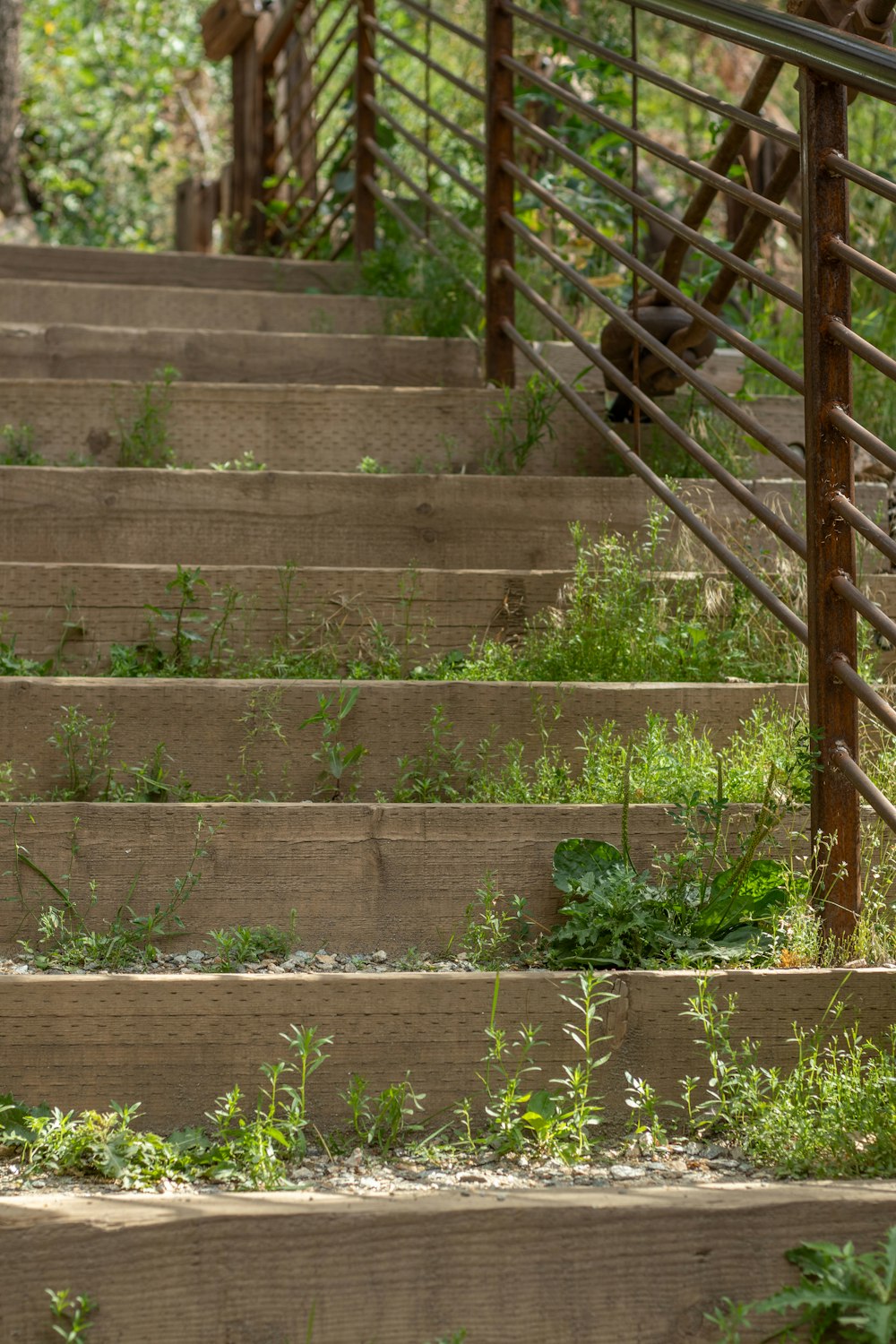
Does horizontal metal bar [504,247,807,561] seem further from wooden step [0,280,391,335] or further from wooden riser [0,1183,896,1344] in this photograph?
wooden riser [0,1183,896,1344]

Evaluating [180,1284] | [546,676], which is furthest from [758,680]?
[180,1284]

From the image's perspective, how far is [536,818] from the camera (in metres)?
2.28

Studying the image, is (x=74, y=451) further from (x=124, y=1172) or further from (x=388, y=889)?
(x=124, y=1172)

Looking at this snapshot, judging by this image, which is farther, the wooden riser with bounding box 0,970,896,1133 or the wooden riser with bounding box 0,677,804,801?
the wooden riser with bounding box 0,677,804,801

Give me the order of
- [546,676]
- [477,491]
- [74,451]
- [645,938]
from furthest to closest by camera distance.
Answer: [74,451] < [477,491] < [546,676] < [645,938]

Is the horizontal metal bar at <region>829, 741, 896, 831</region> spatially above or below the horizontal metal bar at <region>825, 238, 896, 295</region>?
below

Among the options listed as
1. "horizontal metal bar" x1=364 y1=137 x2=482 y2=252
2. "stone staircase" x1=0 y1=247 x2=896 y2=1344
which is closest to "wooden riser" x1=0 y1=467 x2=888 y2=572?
"stone staircase" x1=0 y1=247 x2=896 y2=1344

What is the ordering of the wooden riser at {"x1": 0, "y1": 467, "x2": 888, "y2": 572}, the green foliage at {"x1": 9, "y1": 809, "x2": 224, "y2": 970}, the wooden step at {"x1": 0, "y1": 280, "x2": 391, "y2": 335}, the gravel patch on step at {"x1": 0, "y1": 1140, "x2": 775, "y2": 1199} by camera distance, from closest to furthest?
the gravel patch on step at {"x1": 0, "y1": 1140, "x2": 775, "y2": 1199} < the green foliage at {"x1": 9, "y1": 809, "x2": 224, "y2": 970} < the wooden riser at {"x1": 0, "y1": 467, "x2": 888, "y2": 572} < the wooden step at {"x1": 0, "y1": 280, "x2": 391, "y2": 335}

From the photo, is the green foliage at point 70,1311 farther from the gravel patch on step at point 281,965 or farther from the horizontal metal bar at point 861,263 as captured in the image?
the horizontal metal bar at point 861,263

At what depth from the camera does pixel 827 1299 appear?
1.47m

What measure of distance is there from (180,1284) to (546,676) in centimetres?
147

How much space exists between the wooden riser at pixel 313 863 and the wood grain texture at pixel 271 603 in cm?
64

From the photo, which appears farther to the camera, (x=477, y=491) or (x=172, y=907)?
(x=477, y=491)

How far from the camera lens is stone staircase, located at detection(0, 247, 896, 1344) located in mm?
1543
